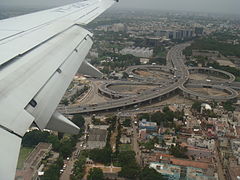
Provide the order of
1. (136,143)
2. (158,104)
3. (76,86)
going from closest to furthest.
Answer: (136,143) → (158,104) → (76,86)

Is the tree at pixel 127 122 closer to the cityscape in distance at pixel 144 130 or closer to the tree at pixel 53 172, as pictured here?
the cityscape in distance at pixel 144 130

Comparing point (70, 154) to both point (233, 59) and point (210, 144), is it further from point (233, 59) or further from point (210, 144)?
point (233, 59)

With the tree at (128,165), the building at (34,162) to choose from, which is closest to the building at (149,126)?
the tree at (128,165)

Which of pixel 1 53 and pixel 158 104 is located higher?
pixel 1 53

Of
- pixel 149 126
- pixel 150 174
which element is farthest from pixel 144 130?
pixel 150 174

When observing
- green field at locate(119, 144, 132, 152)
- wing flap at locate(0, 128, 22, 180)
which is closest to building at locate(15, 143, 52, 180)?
green field at locate(119, 144, 132, 152)

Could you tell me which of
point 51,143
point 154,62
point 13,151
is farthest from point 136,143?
point 154,62
